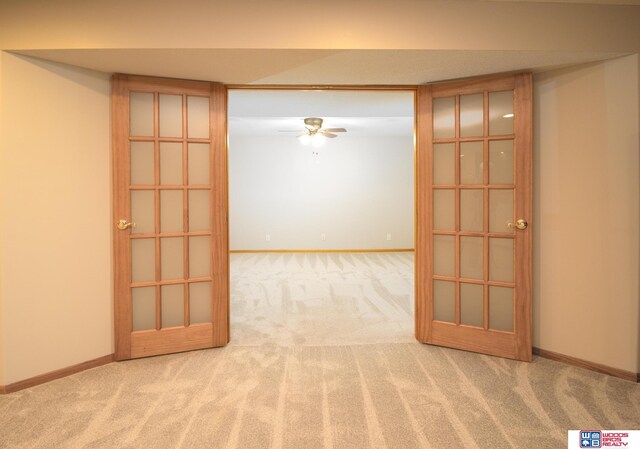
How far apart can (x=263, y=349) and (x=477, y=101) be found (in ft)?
8.38

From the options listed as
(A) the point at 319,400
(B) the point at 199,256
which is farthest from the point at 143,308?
(A) the point at 319,400

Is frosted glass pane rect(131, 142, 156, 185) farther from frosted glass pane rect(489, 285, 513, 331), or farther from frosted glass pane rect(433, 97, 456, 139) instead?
frosted glass pane rect(489, 285, 513, 331)

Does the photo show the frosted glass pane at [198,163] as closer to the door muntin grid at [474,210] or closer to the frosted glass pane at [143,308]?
the frosted glass pane at [143,308]

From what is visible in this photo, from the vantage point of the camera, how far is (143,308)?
324 cm

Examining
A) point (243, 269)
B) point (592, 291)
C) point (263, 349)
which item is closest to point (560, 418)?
point (592, 291)

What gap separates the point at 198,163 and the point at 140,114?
0.54 metres

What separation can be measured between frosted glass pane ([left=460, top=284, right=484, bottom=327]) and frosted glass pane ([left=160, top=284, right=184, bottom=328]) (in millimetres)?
2214

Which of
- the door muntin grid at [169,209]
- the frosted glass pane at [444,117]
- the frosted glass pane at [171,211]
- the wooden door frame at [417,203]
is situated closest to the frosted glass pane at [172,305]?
the door muntin grid at [169,209]

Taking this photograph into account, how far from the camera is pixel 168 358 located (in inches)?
126

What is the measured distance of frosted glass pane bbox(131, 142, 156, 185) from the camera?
3.18 meters

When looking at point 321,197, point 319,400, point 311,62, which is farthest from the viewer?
point 321,197

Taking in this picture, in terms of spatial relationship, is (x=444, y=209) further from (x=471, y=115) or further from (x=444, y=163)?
(x=471, y=115)

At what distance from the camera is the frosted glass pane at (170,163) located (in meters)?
3.25

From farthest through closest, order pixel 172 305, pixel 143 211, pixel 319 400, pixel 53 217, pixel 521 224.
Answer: pixel 172 305
pixel 143 211
pixel 521 224
pixel 53 217
pixel 319 400
